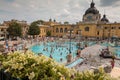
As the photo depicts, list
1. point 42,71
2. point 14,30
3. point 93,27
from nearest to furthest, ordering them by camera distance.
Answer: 1. point 42,71
2. point 14,30
3. point 93,27

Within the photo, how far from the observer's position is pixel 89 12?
71.9m

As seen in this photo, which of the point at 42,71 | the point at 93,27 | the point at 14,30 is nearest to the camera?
the point at 42,71

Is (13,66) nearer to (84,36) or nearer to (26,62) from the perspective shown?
(26,62)

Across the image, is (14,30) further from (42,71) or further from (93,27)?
(42,71)

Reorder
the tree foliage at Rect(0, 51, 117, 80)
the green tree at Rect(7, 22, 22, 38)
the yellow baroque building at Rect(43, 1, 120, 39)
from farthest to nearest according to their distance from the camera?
the yellow baroque building at Rect(43, 1, 120, 39) < the green tree at Rect(7, 22, 22, 38) < the tree foliage at Rect(0, 51, 117, 80)

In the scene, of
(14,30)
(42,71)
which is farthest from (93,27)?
(42,71)

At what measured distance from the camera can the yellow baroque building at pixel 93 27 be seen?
64562mm

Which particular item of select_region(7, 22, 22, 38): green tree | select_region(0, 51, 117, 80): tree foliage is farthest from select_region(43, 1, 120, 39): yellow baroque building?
select_region(0, 51, 117, 80): tree foliage

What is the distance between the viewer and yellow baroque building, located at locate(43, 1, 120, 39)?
6456cm

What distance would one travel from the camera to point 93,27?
67.1 m

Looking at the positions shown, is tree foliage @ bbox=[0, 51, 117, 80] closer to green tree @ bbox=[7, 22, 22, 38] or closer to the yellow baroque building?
green tree @ bbox=[7, 22, 22, 38]

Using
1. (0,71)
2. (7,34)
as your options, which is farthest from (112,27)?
(0,71)

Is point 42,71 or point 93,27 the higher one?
point 93,27

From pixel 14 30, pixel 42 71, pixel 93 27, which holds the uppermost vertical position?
pixel 93 27
